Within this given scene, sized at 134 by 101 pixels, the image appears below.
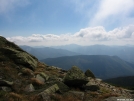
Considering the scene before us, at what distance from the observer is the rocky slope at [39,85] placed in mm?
14297

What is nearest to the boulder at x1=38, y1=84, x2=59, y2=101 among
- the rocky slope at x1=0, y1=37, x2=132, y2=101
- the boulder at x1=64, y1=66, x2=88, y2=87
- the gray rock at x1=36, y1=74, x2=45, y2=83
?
the rocky slope at x1=0, y1=37, x2=132, y2=101

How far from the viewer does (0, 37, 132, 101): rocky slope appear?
14.3 m

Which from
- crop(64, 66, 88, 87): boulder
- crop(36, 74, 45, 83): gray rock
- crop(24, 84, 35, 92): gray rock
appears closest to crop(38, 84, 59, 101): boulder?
crop(24, 84, 35, 92): gray rock

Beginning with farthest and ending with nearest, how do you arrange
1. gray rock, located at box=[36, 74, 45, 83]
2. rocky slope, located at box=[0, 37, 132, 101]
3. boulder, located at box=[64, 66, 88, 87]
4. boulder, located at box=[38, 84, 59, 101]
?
gray rock, located at box=[36, 74, 45, 83] < boulder, located at box=[64, 66, 88, 87] < rocky slope, located at box=[0, 37, 132, 101] < boulder, located at box=[38, 84, 59, 101]

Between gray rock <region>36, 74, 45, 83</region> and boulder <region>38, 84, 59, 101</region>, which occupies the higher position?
gray rock <region>36, 74, 45, 83</region>

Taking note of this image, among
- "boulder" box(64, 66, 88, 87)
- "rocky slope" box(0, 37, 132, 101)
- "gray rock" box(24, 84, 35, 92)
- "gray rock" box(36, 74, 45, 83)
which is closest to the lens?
"rocky slope" box(0, 37, 132, 101)

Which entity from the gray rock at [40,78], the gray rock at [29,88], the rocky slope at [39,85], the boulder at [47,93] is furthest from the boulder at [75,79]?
the gray rock at [29,88]

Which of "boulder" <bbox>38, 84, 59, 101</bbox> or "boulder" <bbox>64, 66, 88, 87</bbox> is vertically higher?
"boulder" <bbox>64, 66, 88, 87</bbox>

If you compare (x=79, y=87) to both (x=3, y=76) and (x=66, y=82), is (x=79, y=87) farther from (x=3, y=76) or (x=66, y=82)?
(x=3, y=76)

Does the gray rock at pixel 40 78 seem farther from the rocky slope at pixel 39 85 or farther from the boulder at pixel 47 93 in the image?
the boulder at pixel 47 93

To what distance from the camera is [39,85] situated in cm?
1784

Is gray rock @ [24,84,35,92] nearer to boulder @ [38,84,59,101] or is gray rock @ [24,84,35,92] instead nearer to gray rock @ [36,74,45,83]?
boulder @ [38,84,59,101]

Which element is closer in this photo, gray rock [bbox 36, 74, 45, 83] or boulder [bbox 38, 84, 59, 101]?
boulder [bbox 38, 84, 59, 101]

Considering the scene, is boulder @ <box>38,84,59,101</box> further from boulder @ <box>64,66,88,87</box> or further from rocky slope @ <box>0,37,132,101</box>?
boulder @ <box>64,66,88,87</box>
